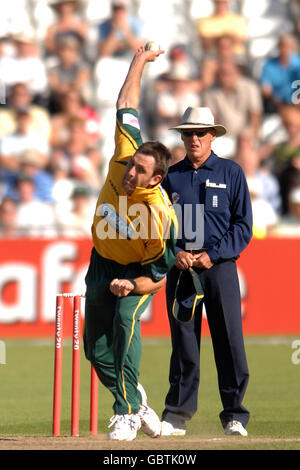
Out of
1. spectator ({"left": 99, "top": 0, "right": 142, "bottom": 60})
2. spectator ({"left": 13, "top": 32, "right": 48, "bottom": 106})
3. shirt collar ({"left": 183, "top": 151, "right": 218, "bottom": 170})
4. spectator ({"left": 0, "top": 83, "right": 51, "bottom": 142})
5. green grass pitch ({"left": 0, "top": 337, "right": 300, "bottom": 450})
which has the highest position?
spectator ({"left": 99, "top": 0, "right": 142, "bottom": 60})

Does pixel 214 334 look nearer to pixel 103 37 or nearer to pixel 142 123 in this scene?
→ pixel 142 123

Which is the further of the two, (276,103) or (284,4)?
(284,4)

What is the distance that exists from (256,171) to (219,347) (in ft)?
26.1

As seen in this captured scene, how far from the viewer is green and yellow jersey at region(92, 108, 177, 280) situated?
686 cm

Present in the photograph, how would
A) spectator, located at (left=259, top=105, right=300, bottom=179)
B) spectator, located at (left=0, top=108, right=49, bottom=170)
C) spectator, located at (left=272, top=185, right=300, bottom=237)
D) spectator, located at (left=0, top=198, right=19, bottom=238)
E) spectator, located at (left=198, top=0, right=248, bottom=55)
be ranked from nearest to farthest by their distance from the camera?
spectator, located at (left=0, top=198, right=19, bottom=238) → spectator, located at (left=272, top=185, right=300, bottom=237) → spectator, located at (left=0, top=108, right=49, bottom=170) → spectator, located at (left=259, top=105, right=300, bottom=179) → spectator, located at (left=198, top=0, right=248, bottom=55)

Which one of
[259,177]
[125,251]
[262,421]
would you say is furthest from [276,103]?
[125,251]

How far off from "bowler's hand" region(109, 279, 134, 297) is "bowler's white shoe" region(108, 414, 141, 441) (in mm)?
756

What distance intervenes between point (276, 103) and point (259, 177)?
2.06m

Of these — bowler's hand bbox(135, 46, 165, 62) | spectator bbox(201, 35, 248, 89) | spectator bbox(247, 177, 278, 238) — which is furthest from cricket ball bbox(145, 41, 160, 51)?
spectator bbox(201, 35, 248, 89)

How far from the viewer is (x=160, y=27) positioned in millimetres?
18375

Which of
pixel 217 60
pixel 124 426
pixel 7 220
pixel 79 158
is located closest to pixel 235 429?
pixel 124 426

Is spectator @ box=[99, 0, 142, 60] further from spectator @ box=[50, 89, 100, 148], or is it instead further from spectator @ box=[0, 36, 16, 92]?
spectator @ box=[0, 36, 16, 92]

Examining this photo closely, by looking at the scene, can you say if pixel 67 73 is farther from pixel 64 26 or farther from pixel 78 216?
pixel 78 216
